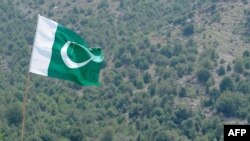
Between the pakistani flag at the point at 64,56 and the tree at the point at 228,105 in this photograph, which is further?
the tree at the point at 228,105

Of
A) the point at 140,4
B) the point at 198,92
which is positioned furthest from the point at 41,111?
the point at 140,4

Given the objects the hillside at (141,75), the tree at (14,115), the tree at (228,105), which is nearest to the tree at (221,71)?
the hillside at (141,75)

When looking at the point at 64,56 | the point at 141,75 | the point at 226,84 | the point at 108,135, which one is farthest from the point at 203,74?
the point at 64,56

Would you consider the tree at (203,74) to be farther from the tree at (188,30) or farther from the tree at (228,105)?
the tree at (188,30)

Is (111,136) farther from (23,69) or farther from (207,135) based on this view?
(23,69)

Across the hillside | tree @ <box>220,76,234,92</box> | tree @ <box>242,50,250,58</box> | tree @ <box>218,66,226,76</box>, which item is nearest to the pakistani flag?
the hillside

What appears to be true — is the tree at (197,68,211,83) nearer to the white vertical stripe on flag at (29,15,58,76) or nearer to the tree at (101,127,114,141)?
the tree at (101,127,114,141)

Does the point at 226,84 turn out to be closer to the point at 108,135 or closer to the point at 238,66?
the point at 238,66
